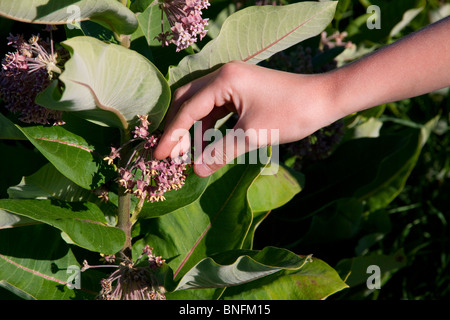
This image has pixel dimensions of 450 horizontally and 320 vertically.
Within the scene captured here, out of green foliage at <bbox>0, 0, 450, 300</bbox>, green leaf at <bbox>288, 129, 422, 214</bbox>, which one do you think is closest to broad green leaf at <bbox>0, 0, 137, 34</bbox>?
green foliage at <bbox>0, 0, 450, 300</bbox>

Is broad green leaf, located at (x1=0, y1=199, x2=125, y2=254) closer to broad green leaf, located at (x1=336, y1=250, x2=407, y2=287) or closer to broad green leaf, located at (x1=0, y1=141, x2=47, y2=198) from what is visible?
broad green leaf, located at (x1=0, y1=141, x2=47, y2=198)

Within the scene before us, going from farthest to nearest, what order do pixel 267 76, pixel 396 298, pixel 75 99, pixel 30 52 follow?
pixel 396 298 → pixel 267 76 → pixel 30 52 → pixel 75 99

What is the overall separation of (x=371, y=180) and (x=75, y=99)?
60.2 inches

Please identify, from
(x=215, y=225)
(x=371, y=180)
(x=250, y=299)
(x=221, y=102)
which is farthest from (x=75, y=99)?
(x=371, y=180)

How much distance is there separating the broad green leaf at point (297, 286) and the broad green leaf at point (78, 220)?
0.51m

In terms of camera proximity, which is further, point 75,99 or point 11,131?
point 11,131

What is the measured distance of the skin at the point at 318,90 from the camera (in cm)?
127

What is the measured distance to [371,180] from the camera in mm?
2219

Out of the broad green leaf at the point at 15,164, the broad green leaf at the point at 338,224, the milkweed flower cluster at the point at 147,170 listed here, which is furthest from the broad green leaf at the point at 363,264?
the broad green leaf at the point at 15,164

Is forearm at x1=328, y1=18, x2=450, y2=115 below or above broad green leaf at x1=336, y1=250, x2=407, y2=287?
above

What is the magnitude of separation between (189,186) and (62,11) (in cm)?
58

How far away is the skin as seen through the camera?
4.18 ft
